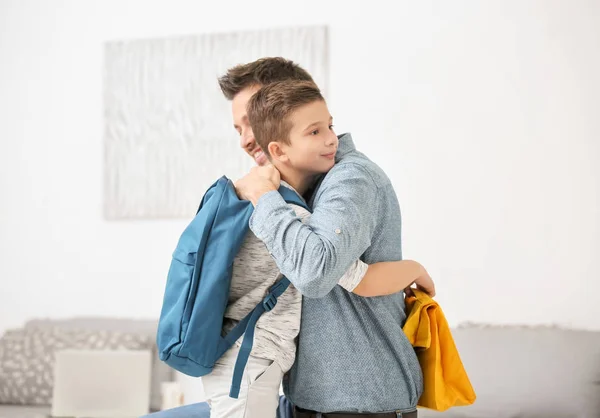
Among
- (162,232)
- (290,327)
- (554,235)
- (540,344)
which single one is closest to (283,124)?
(290,327)

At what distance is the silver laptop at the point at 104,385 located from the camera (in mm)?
3398

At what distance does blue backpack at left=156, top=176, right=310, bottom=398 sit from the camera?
A: 1.25 m

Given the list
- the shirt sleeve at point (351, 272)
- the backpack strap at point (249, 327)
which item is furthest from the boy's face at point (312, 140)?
the backpack strap at point (249, 327)

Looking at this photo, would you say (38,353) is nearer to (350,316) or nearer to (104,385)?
(104,385)

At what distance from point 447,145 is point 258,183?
226cm

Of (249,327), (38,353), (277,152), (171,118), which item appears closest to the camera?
(249,327)

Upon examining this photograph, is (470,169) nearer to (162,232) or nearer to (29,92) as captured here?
(162,232)

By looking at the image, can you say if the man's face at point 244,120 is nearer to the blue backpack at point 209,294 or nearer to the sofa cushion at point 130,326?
the blue backpack at point 209,294

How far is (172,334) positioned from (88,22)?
306 cm

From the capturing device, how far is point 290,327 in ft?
4.35

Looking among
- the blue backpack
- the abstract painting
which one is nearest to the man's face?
the blue backpack

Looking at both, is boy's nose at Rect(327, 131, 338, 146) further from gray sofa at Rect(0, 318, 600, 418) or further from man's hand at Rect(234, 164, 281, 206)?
gray sofa at Rect(0, 318, 600, 418)

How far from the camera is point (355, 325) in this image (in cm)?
133

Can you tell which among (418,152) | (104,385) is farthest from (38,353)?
(418,152)
